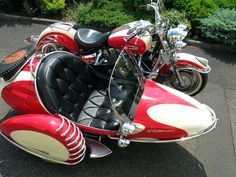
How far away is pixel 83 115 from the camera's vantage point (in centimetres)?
392

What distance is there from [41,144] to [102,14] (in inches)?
149

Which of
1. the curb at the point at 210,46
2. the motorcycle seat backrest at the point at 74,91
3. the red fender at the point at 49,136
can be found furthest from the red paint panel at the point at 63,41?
the curb at the point at 210,46

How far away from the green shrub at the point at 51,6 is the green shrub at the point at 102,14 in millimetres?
312

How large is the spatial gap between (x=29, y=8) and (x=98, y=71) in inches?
132

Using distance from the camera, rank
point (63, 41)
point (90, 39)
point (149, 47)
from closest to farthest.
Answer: point (149, 47), point (90, 39), point (63, 41)

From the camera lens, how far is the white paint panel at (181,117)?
348 centimetres

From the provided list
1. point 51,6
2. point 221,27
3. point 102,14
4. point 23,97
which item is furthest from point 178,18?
point 23,97

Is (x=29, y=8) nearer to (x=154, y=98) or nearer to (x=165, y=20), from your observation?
(x=165, y=20)

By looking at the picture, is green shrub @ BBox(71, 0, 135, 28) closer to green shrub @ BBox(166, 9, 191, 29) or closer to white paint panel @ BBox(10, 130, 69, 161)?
green shrub @ BBox(166, 9, 191, 29)

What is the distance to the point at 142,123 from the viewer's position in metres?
3.48

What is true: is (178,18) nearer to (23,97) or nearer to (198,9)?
(198,9)

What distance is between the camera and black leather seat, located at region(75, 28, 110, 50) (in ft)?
15.4

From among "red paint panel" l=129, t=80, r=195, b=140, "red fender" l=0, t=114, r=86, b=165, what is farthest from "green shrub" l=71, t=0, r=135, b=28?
"red fender" l=0, t=114, r=86, b=165

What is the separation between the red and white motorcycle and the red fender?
1234 mm
